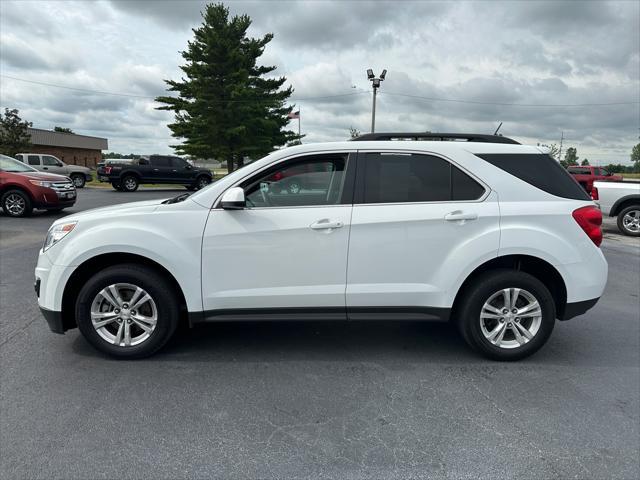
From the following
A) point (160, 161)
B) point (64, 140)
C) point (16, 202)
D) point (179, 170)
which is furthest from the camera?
point (64, 140)

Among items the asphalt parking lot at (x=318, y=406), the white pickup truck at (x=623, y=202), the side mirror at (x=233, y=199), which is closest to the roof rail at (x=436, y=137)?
the side mirror at (x=233, y=199)

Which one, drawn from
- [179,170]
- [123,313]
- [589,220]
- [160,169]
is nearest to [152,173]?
[160,169]

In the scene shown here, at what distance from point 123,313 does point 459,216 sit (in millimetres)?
2773

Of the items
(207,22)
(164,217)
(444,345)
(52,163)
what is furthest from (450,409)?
(207,22)

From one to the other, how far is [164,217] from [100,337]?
1111 millimetres

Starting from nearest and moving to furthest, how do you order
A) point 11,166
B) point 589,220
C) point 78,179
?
point 589,220 < point 11,166 < point 78,179

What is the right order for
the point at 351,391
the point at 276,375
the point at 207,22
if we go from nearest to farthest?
the point at 351,391 → the point at 276,375 → the point at 207,22

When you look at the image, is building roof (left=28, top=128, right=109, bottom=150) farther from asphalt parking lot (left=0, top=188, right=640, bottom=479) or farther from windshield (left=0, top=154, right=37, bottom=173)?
asphalt parking lot (left=0, top=188, right=640, bottom=479)

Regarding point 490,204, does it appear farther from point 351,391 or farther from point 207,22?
point 207,22

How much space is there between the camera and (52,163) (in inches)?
923

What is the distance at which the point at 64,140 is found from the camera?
54.3m

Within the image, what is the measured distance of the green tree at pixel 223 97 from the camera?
30.2m

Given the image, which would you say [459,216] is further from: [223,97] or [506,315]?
[223,97]

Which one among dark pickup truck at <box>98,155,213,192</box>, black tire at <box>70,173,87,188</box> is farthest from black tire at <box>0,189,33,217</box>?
black tire at <box>70,173,87,188</box>
